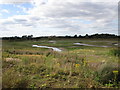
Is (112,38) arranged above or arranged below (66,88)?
above

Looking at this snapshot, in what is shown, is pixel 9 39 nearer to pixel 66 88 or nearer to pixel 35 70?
pixel 35 70

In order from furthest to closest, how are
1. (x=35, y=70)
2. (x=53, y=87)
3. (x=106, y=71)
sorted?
(x=35, y=70)
(x=106, y=71)
(x=53, y=87)

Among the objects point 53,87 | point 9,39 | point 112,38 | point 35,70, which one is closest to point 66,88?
point 53,87

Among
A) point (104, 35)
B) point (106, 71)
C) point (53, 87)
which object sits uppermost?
point (104, 35)

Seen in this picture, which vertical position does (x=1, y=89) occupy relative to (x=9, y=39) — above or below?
below

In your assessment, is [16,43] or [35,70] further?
[16,43]

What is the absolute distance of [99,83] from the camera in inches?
160

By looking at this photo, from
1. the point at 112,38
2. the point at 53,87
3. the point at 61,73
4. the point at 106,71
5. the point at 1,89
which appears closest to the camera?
the point at 1,89

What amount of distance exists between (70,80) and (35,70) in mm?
1455

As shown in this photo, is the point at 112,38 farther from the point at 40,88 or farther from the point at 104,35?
the point at 40,88

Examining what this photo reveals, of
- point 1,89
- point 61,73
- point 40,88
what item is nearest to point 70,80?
point 61,73

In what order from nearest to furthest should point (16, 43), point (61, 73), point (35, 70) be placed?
point (61, 73) < point (35, 70) < point (16, 43)

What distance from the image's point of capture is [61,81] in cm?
429

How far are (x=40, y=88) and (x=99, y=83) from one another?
4.99 ft
